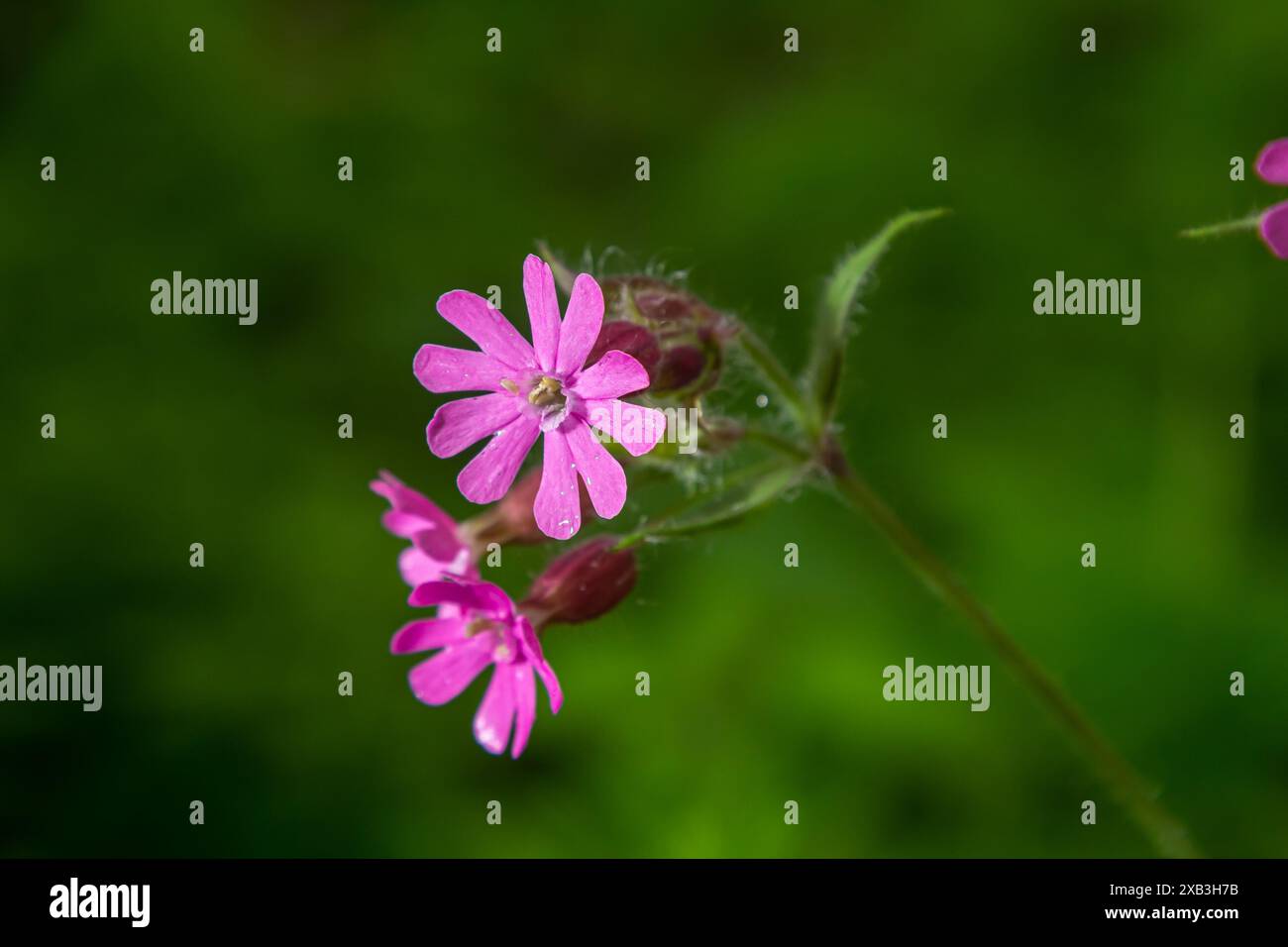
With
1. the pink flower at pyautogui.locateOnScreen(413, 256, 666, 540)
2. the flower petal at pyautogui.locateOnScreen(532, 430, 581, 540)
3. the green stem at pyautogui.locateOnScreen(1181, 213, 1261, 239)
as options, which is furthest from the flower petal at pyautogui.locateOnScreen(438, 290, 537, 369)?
the green stem at pyautogui.locateOnScreen(1181, 213, 1261, 239)

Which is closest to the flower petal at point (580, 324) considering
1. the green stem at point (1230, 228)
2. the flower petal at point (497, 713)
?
the flower petal at point (497, 713)

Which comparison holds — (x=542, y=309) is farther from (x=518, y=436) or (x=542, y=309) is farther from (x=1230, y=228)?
(x=1230, y=228)

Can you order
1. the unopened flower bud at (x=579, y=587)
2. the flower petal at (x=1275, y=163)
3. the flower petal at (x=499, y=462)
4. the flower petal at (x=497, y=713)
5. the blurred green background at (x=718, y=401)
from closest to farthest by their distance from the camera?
the flower petal at (x=1275, y=163) < the flower petal at (x=499, y=462) < the flower petal at (x=497, y=713) < the unopened flower bud at (x=579, y=587) < the blurred green background at (x=718, y=401)

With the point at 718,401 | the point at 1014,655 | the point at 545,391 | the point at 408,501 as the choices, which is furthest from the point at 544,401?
the point at 718,401

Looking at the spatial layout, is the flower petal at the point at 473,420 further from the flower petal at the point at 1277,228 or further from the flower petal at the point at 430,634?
the flower petal at the point at 1277,228

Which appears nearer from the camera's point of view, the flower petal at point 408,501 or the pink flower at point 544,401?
the pink flower at point 544,401
